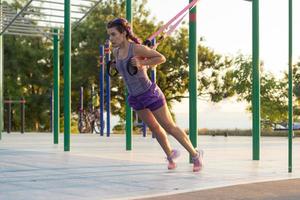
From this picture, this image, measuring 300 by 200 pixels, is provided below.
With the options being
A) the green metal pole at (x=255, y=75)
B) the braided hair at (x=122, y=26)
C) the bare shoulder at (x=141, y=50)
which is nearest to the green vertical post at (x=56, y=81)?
the green metal pole at (x=255, y=75)

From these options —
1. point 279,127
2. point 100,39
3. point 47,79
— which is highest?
point 100,39

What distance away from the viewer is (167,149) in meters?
6.48

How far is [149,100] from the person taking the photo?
609 cm

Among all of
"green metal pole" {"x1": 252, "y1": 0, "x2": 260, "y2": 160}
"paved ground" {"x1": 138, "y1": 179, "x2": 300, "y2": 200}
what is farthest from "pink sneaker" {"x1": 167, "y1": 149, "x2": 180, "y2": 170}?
"green metal pole" {"x1": 252, "y1": 0, "x2": 260, "y2": 160}

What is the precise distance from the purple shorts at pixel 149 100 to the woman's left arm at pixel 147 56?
0.29 m

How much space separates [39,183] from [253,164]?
10.2ft

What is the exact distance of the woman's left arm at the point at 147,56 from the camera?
596 cm

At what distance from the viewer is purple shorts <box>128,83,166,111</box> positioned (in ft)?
19.9

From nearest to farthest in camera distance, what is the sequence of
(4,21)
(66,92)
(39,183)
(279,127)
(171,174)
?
(39,183) < (171,174) < (66,92) < (4,21) < (279,127)

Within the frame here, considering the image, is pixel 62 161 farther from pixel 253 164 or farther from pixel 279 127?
pixel 279 127

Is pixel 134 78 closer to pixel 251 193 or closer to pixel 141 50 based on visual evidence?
pixel 141 50

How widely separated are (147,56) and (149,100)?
17.8 inches

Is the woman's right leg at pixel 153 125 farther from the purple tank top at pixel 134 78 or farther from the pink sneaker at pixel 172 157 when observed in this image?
the purple tank top at pixel 134 78

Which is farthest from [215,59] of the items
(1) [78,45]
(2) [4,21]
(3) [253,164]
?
(3) [253,164]
